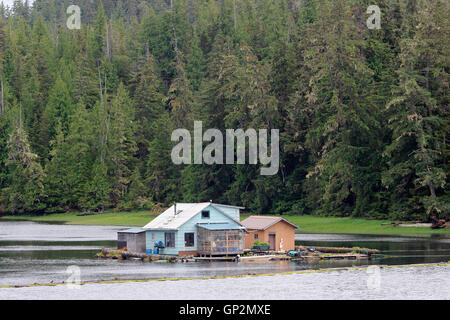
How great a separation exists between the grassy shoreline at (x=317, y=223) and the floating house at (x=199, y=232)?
27.4m

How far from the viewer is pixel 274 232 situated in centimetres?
6919

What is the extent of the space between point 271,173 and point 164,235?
53.1m

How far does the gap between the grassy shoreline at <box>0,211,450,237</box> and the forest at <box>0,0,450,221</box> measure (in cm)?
276

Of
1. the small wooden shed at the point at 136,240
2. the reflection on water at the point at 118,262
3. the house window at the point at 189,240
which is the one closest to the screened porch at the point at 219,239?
the house window at the point at 189,240

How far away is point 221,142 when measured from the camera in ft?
414

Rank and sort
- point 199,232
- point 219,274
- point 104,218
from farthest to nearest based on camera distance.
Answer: point 104,218 < point 199,232 < point 219,274

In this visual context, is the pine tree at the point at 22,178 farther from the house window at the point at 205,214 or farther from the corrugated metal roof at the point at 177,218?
the house window at the point at 205,214

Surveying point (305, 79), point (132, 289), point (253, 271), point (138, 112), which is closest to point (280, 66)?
point (305, 79)

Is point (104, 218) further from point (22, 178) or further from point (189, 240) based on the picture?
point (189, 240)

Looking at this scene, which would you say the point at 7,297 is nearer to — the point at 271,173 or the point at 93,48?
the point at 271,173

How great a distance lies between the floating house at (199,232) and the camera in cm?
6456

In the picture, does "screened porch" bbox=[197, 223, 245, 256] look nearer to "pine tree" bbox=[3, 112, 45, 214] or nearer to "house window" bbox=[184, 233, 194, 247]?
"house window" bbox=[184, 233, 194, 247]

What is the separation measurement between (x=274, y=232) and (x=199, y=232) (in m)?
7.73

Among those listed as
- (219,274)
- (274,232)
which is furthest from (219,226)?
(219,274)
